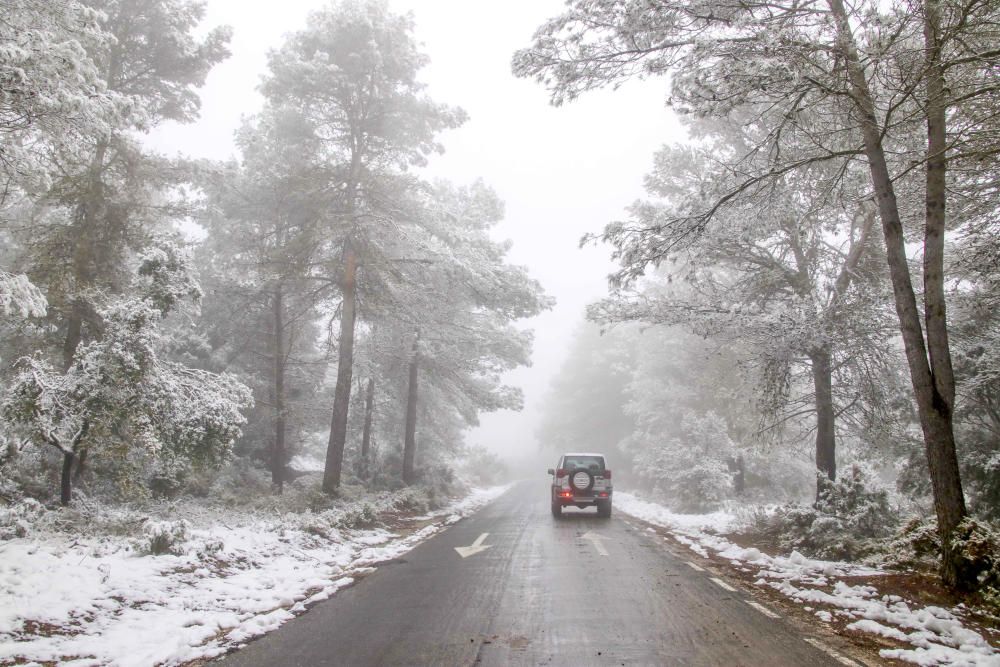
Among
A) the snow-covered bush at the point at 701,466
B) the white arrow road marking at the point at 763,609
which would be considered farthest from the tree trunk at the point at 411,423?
the white arrow road marking at the point at 763,609

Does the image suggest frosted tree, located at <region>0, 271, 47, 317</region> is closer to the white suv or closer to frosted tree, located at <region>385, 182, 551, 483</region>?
frosted tree, located at <region>385, 182, 551, 483</region>

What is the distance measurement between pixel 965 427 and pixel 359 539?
1245cm

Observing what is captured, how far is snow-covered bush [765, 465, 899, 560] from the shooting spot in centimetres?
945

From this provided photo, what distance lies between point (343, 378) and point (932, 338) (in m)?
13.1

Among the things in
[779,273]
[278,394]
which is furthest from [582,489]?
[278,394]

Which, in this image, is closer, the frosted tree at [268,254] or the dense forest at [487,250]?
the dense forest at [487,250]

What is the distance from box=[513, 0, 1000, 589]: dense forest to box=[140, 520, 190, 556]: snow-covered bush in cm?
734

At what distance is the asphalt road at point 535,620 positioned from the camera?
186 inches

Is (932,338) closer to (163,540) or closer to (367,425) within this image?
(163,540)

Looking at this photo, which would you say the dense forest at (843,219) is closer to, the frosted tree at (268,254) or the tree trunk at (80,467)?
the frosted tree at (268,254)

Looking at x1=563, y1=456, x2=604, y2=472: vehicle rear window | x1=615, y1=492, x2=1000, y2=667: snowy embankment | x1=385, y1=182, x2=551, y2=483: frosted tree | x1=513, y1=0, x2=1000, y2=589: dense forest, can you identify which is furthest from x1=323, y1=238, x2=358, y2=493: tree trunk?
x1=615, y1=492, x2=1000, y2=667: snowy embankment

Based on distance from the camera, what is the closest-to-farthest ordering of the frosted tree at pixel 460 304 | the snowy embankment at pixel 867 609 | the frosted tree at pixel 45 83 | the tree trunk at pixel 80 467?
the snowy embankment at pixel 867 609 → the frosted tree at pixel 45 83 → the tree trunk at pixel 80 467 → the frosted tree at pixel 460 304

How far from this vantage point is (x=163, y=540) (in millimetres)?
7762

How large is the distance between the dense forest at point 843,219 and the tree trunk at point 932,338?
0.08 ft
